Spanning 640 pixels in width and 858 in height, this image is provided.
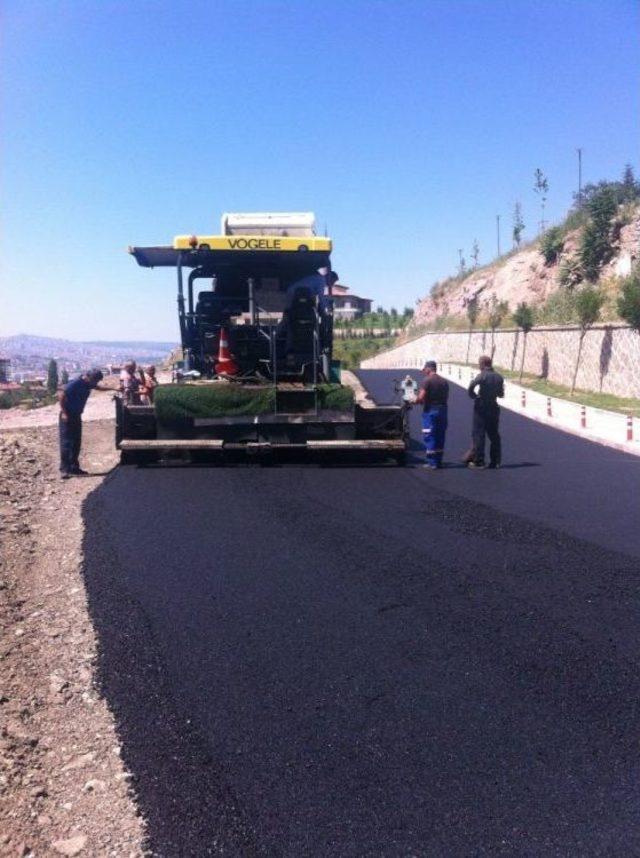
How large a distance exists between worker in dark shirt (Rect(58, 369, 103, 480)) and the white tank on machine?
9.86ft

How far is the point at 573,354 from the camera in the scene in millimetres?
32688

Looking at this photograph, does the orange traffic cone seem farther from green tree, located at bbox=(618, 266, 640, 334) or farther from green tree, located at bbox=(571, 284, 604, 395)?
green tree, located at bbox=(571, 284, 604, 395)

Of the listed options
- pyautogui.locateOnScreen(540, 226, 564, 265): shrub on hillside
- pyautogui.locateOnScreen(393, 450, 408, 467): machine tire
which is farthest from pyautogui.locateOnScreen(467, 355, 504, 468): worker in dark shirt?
pyautogui.locateOnScreen(540, 226, 564, 265): shrub on hillside

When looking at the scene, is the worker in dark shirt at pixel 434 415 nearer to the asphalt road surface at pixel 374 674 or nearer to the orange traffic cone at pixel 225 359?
the orange traffic cone at pixel 225 359

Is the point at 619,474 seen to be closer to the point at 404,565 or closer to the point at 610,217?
the point at 404,565

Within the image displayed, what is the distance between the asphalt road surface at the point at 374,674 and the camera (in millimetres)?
3490

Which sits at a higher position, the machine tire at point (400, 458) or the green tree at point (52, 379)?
the machine tire at point (400, 458)

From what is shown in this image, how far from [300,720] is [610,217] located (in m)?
44.8

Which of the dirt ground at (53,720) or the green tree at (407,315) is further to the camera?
the green tree at (407,315)

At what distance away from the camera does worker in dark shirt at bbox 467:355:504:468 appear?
12.7 meters

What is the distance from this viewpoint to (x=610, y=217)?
45000 millimetres

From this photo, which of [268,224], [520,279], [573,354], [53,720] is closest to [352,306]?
[520,279]

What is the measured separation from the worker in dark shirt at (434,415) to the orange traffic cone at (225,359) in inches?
105

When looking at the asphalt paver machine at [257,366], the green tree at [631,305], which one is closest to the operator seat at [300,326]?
the asphalt paver machine at [257,366]
